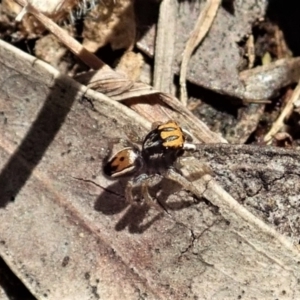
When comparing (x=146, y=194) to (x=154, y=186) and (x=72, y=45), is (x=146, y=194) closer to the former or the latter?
(x=154, y=186)

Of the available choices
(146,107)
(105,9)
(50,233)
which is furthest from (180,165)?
(105,9)

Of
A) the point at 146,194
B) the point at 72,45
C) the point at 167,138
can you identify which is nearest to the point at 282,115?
the point at 167,138

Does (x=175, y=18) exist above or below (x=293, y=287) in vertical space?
above

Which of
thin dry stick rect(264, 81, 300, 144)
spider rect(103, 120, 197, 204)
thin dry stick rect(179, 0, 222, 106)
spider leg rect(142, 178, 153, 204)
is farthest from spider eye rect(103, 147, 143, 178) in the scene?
thin dry stick rect(264, 81, 300, 144)

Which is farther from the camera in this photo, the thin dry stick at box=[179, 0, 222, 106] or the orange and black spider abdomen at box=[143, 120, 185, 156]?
the thin dry stick at box=[179, 0, 222, 106]

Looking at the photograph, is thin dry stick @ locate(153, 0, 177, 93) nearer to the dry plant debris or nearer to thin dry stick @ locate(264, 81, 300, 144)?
the dry plant debris

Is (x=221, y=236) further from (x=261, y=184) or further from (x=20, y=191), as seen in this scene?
(x=20, y=191)
